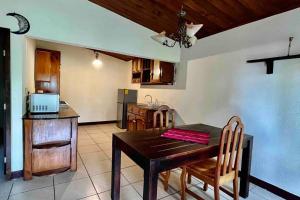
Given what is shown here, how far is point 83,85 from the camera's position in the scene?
5.68 meters

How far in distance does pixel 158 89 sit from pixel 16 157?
11.0ft

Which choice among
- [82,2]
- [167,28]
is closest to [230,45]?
[167,28]

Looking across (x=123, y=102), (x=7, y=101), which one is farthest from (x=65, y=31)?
(x=123, y=102)

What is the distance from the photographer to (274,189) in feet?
7.60

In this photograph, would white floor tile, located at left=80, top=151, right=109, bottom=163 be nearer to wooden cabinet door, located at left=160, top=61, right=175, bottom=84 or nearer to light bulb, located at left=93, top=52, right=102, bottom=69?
wooden cabinet door, located at left=160, top=61, right=175, bottom=84

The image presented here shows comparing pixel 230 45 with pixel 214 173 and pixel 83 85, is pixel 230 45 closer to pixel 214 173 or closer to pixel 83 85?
pixel 214 173

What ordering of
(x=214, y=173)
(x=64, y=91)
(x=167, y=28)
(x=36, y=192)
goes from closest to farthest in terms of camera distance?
(x=214, y=173), (x=36, y=192), (x=167, y=28), (x=64, y=91)

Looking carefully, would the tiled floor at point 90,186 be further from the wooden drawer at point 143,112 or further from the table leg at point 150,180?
the wooden drawer at point 143,112

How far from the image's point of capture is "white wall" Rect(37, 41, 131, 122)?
5.38 metres

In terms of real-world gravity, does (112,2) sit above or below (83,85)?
above

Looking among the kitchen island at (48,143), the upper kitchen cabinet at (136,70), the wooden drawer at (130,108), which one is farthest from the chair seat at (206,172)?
the upper kitchen cabinet at (136,70)

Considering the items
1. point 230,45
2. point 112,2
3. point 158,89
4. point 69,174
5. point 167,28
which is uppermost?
point 112,2

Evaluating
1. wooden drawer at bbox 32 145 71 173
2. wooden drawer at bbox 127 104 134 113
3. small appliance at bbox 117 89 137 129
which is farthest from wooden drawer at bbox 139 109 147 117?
wooden drawer at bbox 32 145 71 173

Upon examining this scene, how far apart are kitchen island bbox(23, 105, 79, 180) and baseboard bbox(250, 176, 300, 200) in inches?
107
